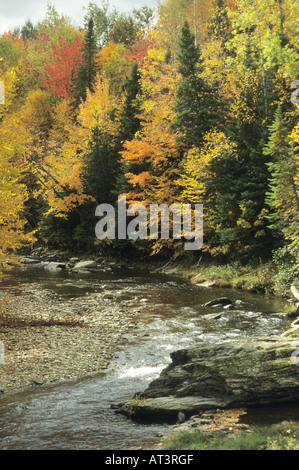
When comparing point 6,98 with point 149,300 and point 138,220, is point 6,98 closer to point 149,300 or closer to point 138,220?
point 149,300

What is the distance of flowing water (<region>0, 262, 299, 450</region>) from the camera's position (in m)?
6.30

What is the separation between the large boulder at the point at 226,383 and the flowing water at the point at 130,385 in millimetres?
272

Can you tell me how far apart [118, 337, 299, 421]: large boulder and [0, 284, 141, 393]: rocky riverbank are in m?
Answer: 2.35

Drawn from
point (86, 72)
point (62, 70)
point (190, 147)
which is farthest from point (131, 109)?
point (62, 70)

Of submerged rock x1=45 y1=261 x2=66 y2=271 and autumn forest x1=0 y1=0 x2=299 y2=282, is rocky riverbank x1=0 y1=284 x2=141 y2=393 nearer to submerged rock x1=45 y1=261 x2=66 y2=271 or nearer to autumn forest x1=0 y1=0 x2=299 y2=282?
autumn forest x1=0 y1=0 x2=299 y2=282

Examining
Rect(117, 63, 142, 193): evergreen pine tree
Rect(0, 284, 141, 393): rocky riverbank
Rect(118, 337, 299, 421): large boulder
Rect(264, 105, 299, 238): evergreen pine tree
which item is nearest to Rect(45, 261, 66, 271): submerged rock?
Rect(117, 63, 142, 193): evergreen pine tree

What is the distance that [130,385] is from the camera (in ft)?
28.4

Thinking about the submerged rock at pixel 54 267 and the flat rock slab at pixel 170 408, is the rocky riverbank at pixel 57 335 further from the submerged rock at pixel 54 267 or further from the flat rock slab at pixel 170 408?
the submerged rock at pixel 54 267

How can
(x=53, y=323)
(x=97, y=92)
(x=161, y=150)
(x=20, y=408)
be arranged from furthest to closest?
(x=97, y=92) → (x=161, y=150) → (x=53, y=323) → (x=20, y=408)

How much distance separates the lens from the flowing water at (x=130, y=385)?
630 centimetres
